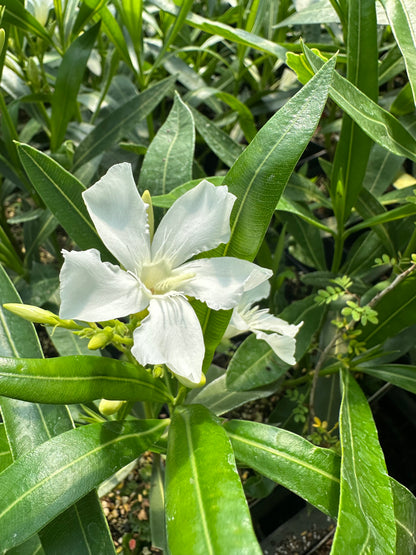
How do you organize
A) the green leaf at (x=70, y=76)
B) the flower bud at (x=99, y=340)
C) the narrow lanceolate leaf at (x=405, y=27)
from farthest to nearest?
the green leaf at (x=70, y=76) < the narrow lanceolate leaf at (x=405, y=27) < the flower bud at (x=99, y=340)

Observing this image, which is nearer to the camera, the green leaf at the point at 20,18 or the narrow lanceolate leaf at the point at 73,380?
the narrow lanceolate leaf at the point at 73,380

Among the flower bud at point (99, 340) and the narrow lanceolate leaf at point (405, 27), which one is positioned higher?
the narrow lanceolate leaf at point (405, 27)

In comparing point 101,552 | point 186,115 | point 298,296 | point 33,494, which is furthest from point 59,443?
point 298,296

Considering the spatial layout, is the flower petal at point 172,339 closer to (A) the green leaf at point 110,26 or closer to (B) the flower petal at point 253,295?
(B) the flower petal at point 253,295

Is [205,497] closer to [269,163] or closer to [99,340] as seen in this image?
[99,340]

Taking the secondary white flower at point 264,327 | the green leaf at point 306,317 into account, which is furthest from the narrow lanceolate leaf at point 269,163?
the green leaf at point 306,317

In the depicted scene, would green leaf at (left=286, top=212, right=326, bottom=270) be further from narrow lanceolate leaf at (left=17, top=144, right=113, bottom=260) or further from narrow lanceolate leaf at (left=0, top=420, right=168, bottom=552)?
narrow lanceolate leaf at (left=0, top=420, right=168, bottom=552)

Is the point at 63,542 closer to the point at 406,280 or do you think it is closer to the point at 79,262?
the point at 79,262

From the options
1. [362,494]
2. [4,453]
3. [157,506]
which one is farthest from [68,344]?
[362,494]
